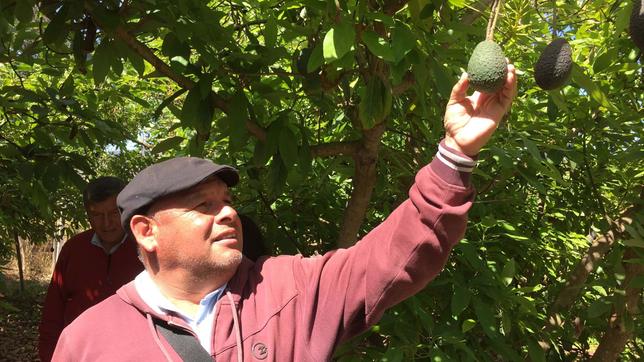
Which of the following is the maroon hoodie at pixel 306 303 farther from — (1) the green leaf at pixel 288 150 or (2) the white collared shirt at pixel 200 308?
(1) the green leaf at pixel 288 150

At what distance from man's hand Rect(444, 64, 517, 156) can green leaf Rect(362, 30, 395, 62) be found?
1.22 feet

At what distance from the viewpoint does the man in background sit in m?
2.68

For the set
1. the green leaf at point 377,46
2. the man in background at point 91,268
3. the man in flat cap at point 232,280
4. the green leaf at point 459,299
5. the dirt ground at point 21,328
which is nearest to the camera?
the man in flat cap at point 232,280

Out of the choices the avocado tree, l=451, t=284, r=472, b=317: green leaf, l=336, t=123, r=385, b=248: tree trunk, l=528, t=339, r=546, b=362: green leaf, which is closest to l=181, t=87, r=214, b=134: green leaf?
the avocado tree

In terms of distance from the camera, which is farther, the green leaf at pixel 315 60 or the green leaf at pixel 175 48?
the green leaf at pixel 175 48

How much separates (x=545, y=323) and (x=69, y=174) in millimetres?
2195

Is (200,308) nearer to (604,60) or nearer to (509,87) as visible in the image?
(509,87)

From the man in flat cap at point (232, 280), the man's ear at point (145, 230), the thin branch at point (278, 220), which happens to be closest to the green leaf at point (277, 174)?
the thin branch at point (278, 220)

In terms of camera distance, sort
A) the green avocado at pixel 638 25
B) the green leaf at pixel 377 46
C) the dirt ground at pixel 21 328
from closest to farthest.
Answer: the green avocado at pixel 638 25 < the green leaf at pixel 377 46 < the dirt ground at pixel 21 328

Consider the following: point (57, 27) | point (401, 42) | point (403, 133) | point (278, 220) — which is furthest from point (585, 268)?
point (57, 27)

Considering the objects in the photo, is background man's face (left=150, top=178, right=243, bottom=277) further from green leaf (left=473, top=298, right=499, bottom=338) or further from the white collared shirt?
green leaf (left=473, top=298, right=499, bottom=338)

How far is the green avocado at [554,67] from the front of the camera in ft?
4.19

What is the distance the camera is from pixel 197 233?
1544mm

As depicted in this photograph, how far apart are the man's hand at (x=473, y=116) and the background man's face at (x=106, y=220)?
1822 millimetres
